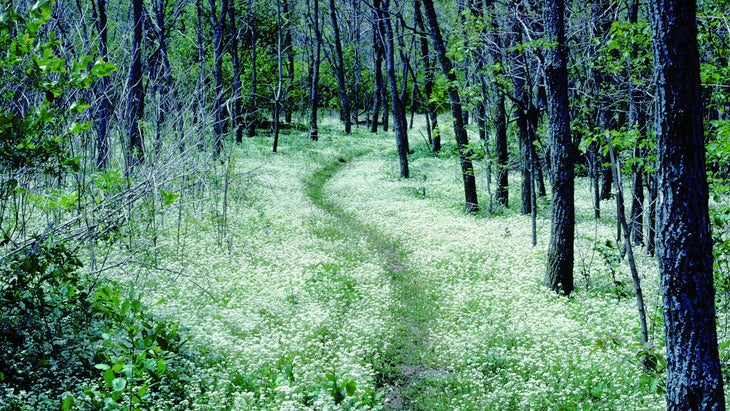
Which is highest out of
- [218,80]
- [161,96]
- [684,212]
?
[218,80]

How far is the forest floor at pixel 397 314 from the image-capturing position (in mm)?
6828

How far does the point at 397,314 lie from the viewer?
33.6 feet

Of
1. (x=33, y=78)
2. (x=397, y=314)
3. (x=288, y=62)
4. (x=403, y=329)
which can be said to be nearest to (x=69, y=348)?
(x=33, y=78)

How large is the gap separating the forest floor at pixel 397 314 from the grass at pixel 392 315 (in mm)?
34

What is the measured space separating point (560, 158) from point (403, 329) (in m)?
4.84

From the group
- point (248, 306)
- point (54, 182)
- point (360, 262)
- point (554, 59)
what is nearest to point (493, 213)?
point (360, 262)

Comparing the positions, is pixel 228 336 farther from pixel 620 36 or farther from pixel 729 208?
pixel 620 36

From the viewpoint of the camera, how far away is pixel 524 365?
7.66 meters

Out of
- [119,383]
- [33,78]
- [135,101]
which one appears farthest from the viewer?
[135,101]

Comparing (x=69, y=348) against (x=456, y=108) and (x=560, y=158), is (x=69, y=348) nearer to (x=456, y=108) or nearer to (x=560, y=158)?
(x=560, y=158)

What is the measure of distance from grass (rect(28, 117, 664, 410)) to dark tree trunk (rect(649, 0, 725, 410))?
2.90 feet

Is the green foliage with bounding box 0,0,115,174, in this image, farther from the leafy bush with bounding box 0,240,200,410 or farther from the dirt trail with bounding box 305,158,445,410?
the dirt trail with bounding box 305,158,445,410

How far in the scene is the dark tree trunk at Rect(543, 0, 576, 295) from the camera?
10195mm

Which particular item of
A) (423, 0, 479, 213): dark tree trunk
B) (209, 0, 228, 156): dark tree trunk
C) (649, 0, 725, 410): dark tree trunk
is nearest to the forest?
(649, 0, 725, 410): dark tree trunk
